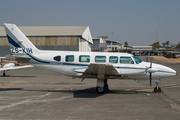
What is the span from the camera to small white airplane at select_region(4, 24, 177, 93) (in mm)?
11281

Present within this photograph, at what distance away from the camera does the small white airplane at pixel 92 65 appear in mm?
11281

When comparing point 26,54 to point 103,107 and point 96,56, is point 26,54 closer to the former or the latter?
point 96,56

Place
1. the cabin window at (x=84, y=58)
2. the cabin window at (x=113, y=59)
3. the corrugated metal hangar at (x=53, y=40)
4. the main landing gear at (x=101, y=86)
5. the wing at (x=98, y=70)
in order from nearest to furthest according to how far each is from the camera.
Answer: the wing at (x=98, y=70) < the main landing gear at (x=101, y=86) < the cabin window at (x=113, y=59) < the cabin window at (x=84, y=58) < the corrugated metal hangar at (x=53, y=40)

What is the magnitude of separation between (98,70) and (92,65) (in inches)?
32.3

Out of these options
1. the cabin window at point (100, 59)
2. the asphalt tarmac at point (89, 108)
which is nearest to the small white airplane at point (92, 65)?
the cabin window at point (100, 59)

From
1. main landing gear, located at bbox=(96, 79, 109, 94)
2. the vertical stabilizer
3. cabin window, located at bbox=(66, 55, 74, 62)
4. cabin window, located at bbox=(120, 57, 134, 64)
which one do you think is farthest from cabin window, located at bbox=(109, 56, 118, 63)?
the vertical stabilizer

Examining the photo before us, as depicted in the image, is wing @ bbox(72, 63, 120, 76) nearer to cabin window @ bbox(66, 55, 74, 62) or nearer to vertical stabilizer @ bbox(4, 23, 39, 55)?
cabin window @ bbox(66, 55, 74, 62)

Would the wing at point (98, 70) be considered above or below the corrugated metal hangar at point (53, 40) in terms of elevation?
below

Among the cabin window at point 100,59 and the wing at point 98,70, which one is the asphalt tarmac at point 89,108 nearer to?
the wing at point 98,70

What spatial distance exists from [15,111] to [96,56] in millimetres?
5813

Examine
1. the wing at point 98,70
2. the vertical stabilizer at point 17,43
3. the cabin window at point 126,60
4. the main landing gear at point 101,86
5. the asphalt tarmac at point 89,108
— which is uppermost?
the vertical stabilizer at point 17,43

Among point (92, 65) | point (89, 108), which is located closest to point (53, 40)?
point (92, 65)

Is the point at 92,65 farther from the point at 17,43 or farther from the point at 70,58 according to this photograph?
the point at 17,43

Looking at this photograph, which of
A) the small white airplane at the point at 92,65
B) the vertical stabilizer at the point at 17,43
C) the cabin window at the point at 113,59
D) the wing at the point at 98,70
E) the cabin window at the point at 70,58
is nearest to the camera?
the wing at the point at 98,70
